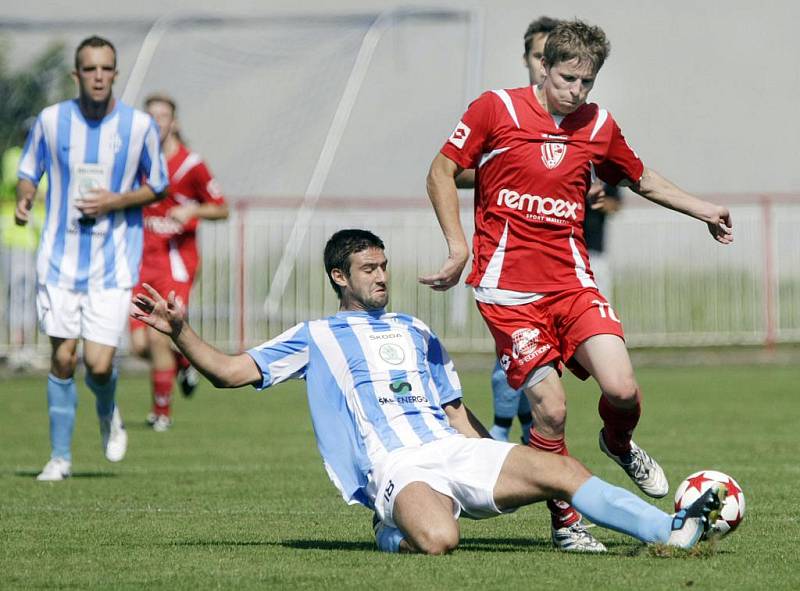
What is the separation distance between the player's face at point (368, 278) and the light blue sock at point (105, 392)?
323 centimetres

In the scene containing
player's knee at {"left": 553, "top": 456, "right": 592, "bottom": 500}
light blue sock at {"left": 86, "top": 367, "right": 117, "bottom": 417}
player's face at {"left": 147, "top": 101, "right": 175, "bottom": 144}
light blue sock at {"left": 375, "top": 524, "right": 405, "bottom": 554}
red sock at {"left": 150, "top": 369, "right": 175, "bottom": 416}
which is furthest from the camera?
red sock at {"left": 150, "top": 369, "right": 175, "bottom": 416}

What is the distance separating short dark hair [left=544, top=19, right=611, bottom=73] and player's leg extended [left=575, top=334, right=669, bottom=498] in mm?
1137

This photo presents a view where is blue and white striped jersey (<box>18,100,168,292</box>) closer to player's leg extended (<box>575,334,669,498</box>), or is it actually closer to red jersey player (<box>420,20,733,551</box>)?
red jersey player (<box>420,20,733,551</box>)

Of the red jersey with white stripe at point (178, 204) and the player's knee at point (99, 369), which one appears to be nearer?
the player's knee at point (99, 369)

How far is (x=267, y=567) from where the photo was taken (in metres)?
5.94

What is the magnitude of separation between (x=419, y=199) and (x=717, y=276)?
13.1ft

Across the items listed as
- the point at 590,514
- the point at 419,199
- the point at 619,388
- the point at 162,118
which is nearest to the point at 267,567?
the point at 590,514

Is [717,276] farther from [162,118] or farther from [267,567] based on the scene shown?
[267,567]

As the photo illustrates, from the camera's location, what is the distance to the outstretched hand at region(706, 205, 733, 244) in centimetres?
707

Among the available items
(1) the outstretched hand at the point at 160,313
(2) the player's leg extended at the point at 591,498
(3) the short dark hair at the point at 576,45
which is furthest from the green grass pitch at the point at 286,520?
(3) the short dark hair at the point at 576,45

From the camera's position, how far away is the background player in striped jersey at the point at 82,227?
945 cm

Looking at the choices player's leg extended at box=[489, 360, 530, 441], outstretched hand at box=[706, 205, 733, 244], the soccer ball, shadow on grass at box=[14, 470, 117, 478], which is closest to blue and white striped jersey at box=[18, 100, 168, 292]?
shadow on grass at box=[14, 470, 117, 478]

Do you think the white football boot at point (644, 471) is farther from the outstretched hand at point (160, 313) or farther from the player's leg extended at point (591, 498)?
the outstretched hand at point (160, 313)

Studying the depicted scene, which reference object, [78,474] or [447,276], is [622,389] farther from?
[78,474]
